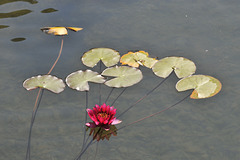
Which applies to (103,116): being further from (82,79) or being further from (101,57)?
(101,57)

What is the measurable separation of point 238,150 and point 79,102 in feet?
3.45

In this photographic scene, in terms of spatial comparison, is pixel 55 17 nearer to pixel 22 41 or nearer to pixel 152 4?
pixel 22 41

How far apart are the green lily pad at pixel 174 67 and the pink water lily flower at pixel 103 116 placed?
543 mm

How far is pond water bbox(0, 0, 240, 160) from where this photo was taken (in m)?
2.00

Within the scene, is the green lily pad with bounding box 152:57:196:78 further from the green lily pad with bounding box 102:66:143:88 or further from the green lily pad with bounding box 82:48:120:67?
the green lily pad with bounding box 82:48:120:67

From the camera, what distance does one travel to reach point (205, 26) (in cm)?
294

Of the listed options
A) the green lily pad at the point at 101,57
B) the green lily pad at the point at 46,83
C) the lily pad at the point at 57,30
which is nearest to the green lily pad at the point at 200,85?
the green lily pad at the point at 101,57

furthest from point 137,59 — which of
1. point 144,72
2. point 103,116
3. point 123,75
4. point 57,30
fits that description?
point 57,30

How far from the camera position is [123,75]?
7.85ft

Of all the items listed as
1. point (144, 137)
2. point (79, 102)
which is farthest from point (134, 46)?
point (144, 137)

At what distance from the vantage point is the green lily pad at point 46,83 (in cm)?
229

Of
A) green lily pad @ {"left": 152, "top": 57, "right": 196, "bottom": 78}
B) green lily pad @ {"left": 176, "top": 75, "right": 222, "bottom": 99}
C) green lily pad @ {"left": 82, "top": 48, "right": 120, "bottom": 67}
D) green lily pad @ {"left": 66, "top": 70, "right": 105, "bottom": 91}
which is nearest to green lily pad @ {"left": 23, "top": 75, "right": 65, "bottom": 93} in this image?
green lily pad @ {"left": 66, "top": 70, "right": 105, "bottom": 91}

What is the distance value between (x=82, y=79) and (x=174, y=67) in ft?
2.23

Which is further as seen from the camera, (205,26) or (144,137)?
(205,26)
